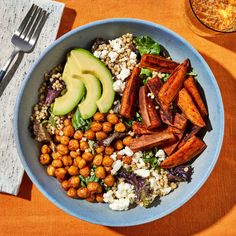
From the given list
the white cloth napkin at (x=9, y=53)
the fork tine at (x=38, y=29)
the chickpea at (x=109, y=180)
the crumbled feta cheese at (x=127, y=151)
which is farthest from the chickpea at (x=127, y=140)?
the fork tine at (x=38, y=29)

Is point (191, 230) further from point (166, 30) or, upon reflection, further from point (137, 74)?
point (166, 30)

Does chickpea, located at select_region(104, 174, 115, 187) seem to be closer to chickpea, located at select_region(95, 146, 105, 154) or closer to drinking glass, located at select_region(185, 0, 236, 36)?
chickpea, located at select_region(95, 146, 105, 154)

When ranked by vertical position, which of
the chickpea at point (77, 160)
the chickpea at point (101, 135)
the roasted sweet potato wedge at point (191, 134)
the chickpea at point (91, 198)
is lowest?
the chickpea at point (91, 198)

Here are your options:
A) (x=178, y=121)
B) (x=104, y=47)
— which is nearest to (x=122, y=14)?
(x=104, y=47)

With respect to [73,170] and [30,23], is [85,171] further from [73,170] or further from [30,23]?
[30,23]

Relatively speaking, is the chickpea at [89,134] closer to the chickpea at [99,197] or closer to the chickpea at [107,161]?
the chickpea at [107,161]

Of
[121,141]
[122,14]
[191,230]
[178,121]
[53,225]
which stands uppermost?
[122,14]
